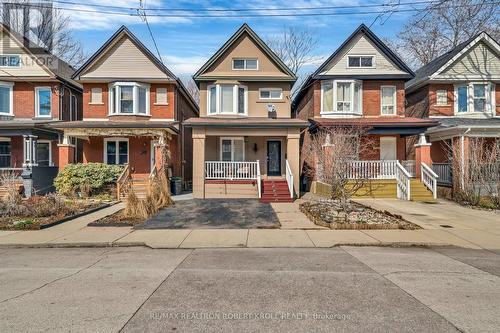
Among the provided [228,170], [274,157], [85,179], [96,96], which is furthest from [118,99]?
[274,157]

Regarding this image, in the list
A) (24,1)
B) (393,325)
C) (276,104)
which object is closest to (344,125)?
(276,104)

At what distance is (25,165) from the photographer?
1731cm

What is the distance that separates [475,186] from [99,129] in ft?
62.1

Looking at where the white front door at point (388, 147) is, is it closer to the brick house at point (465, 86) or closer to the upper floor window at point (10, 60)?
the brick house at point (465, 86)

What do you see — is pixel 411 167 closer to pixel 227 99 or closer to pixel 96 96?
pixel 227 99

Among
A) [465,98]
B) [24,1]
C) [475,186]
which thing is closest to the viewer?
[475,186]

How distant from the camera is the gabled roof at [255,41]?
750 inches

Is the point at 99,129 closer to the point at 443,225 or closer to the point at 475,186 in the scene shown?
the point at 443,225

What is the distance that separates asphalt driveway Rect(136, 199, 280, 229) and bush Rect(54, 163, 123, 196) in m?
4.95

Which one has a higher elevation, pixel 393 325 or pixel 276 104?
pixel 276 104

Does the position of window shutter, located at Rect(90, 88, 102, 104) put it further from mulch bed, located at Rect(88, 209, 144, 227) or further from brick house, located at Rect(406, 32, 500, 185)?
brick house, located at Rect(406, 32, 500, 185)

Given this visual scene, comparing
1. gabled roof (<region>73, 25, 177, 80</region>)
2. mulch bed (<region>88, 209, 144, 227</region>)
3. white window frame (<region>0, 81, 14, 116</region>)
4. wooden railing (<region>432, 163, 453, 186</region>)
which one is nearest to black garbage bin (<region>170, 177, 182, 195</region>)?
gabled roof (<region>73, 25, 177, 80</region>)

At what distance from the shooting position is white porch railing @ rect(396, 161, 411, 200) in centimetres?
1614

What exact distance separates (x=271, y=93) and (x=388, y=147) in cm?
824
